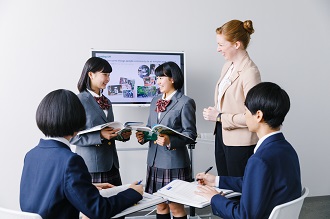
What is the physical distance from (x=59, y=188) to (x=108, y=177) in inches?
37.6

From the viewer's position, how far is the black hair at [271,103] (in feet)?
4.43

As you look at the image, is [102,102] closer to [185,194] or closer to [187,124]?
[187,124]

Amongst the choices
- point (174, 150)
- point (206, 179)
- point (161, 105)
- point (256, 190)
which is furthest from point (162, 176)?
point (256, 190)

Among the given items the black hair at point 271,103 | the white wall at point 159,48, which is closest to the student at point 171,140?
the black hair at point 271,103

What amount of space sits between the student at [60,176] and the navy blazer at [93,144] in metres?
0.71

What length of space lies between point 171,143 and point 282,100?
96cm

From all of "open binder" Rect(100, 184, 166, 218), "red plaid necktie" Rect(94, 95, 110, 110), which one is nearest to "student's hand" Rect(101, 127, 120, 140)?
"red plaid necktie" Rect(94, 95, 110, 110)

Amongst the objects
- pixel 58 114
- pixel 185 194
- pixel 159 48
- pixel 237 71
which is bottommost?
pixel 185 194

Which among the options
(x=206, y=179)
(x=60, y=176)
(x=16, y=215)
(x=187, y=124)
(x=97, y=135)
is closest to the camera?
(x=16, y=215)

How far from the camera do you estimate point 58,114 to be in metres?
1.26

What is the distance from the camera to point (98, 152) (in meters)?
2.06

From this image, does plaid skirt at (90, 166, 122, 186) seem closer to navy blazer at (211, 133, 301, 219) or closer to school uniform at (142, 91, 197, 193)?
school uniform at (142, 91, 197, 193)

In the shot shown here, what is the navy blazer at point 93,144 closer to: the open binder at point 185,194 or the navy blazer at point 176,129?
the navy blazer at point 176,129

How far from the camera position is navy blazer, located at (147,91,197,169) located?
7.34 feet
